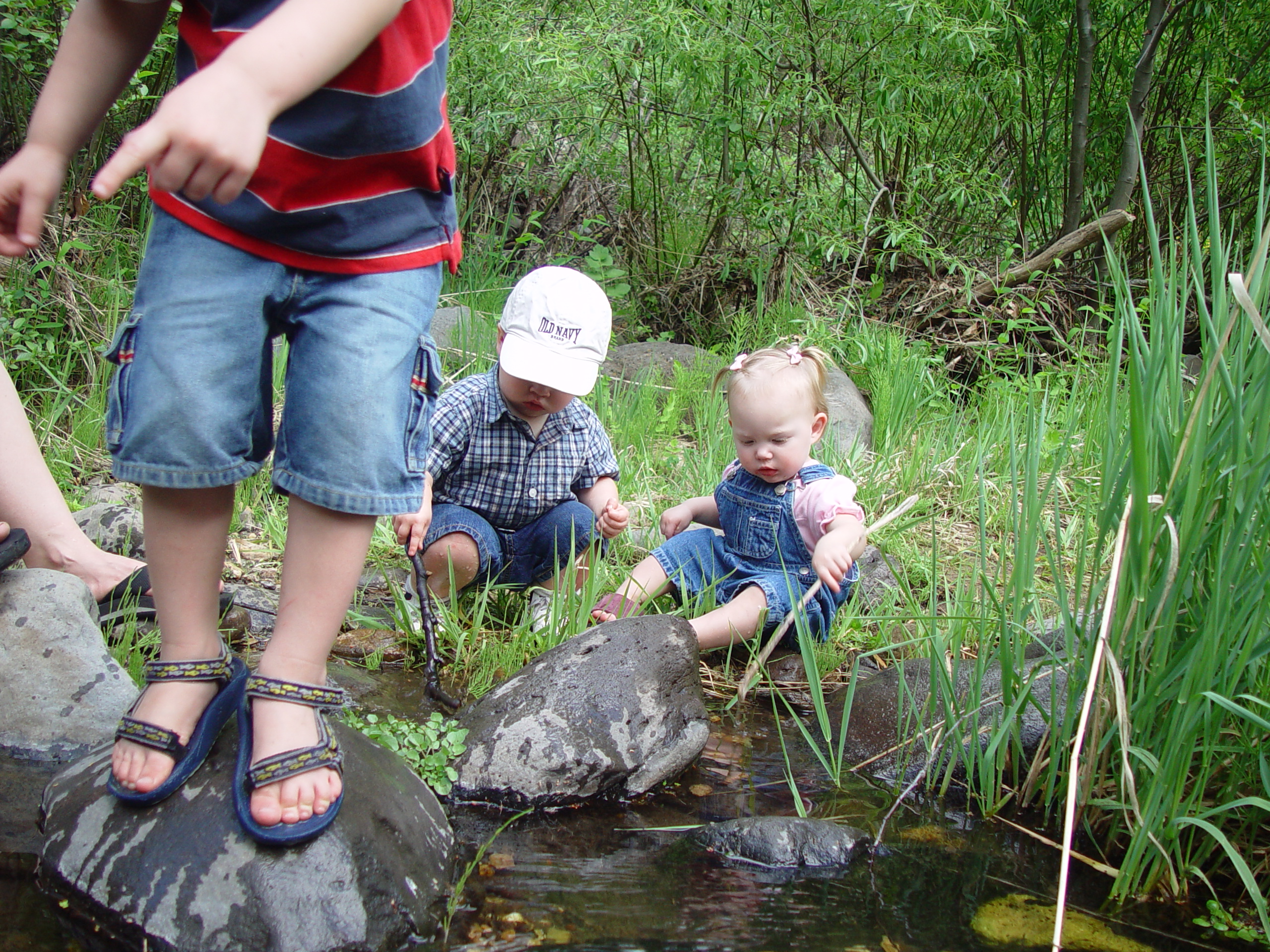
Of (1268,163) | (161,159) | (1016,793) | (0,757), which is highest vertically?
(1268,163)

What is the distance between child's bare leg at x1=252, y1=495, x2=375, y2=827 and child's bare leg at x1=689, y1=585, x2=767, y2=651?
52.3 inches

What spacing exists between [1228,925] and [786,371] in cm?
171

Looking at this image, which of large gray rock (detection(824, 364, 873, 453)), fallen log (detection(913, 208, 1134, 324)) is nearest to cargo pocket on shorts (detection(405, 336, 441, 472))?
large gray rock (detection(824, 364, 873, 453))

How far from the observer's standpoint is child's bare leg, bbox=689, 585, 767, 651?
109 inches

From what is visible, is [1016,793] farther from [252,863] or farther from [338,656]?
[338,656]

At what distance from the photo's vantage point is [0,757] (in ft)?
6.39

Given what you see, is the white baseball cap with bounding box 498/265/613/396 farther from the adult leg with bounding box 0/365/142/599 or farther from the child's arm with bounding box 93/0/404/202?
the child's arm with bounding box 93/0/404/202

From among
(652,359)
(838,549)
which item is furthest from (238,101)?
(652,359)

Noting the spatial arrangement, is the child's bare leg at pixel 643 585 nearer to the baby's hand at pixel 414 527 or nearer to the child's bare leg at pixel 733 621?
the child's bare leg at pixel 733 621

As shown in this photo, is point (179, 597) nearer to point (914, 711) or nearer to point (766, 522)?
point (914, 711)

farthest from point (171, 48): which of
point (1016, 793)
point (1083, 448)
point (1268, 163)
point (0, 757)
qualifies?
point (1268, 163)

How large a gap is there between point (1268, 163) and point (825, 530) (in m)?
4.86

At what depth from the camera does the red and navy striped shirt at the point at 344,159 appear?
4.80 ft

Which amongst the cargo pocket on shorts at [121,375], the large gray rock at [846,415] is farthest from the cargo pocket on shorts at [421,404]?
the large gray rock at [846,415]
